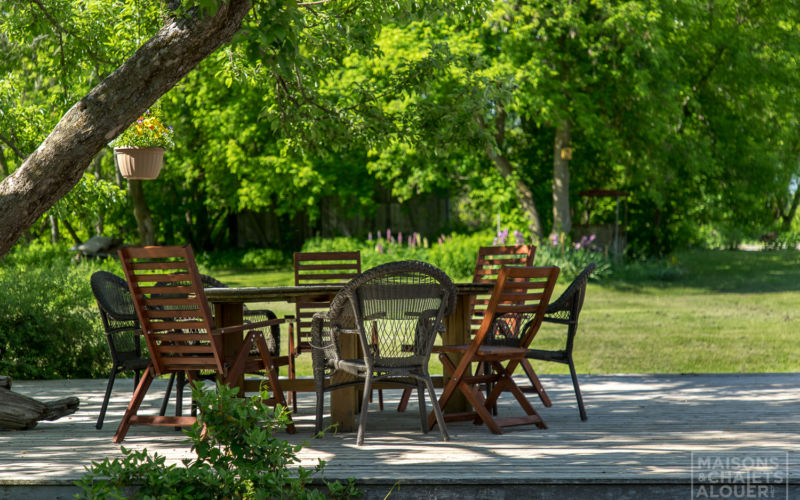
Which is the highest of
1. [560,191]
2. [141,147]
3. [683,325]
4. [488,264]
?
[141,147]

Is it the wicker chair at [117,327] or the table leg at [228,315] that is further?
the table leg at [228,315]

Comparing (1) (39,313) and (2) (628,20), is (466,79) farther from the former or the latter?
(2) (628,20)

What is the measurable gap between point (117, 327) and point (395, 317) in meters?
1.95

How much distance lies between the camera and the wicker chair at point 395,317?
197 inches

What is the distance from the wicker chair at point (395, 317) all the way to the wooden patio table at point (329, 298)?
0.23 meters

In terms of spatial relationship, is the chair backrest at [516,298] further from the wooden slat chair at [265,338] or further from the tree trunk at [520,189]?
the tree trunk at [520,189]

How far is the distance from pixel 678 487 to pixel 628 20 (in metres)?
14.4

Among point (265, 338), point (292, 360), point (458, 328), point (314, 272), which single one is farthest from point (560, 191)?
point (458, 328)

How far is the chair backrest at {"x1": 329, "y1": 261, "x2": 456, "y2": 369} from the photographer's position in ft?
16.5

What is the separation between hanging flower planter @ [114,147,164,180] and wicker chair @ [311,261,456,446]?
2172 millimetres

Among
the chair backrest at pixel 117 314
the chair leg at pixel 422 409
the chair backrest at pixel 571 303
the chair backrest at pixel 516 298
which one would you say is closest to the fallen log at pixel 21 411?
the chair backrest at pixel 117 314

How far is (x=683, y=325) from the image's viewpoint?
13789mm

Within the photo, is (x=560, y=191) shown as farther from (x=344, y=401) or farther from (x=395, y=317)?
(x=395, y=317)

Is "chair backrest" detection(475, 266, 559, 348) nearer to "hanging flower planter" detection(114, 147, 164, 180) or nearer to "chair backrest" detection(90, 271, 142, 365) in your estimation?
"chair backrest" detection(90, 271, 142, 365)
